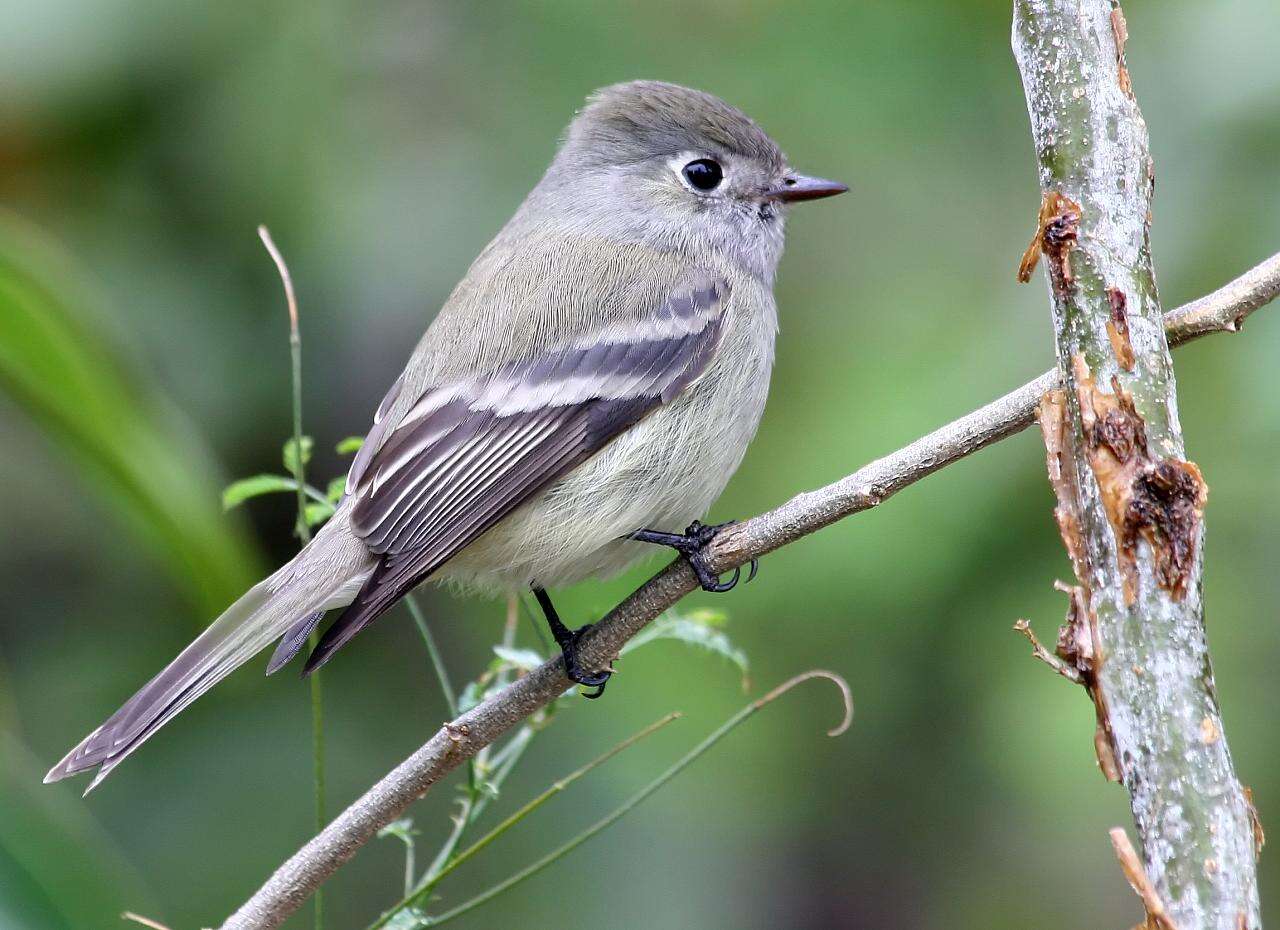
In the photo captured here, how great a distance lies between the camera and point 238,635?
242cm

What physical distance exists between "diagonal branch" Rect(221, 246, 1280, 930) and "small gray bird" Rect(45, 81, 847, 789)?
33 centimetres

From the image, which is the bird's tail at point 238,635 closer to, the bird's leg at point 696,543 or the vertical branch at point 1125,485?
the bird's leg at point 696,543

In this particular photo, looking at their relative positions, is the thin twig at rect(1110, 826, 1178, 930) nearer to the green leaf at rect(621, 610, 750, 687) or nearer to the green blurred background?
the green leaf at rect(621, 610, 750, 687)

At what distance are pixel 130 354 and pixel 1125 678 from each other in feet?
6.23

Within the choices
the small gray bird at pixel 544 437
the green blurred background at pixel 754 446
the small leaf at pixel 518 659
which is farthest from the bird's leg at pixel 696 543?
the green blurred background at pixel 754 446

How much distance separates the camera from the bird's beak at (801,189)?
324cm

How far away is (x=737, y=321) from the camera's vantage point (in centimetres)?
299

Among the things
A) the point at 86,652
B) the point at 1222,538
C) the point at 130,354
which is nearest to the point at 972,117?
the point at 1222,538

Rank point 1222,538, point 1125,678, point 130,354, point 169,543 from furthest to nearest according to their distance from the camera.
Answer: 1. point 1222,538
2. point 130,354
3. point 169,543
4. point 1125,678

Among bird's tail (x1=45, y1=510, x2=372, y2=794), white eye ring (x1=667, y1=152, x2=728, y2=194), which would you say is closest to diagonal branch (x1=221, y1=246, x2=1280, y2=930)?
bird's tail (x1=45, y1=510, x2=372, y2=794)

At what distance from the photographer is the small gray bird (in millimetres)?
2475

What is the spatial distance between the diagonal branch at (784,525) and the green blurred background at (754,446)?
1153 millimetres

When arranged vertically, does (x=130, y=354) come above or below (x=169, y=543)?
above

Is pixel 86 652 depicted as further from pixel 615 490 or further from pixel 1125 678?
pixel 1125 678
